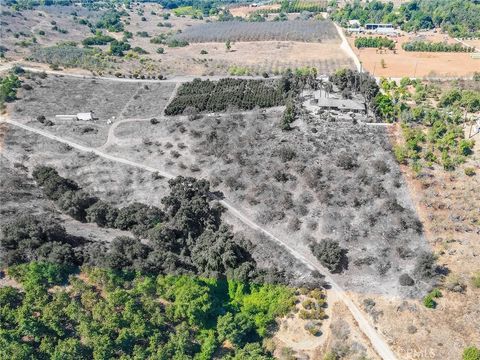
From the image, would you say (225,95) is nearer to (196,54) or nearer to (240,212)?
(240,212)

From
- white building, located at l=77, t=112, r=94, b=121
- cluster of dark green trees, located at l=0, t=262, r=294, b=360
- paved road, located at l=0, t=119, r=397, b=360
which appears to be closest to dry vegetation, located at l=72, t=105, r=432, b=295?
paved road, located at l=0, t=119, r=397, b=360

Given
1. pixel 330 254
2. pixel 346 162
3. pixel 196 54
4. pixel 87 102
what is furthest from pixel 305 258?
pixel 196 54

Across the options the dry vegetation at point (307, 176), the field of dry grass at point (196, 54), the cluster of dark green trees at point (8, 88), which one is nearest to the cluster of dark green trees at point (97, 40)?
the field of dry grass at point (196, 54)

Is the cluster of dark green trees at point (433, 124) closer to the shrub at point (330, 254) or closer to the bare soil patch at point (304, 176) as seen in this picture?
the bare soil patch at point (304, 176)

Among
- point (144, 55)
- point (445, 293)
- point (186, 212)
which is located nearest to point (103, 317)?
point (186, 212)

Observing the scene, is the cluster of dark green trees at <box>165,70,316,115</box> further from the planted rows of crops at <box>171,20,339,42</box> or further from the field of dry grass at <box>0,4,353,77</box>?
the planted rows of crops at <box>171,20,339,42</box>

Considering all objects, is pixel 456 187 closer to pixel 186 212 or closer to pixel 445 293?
pixel 445 293
